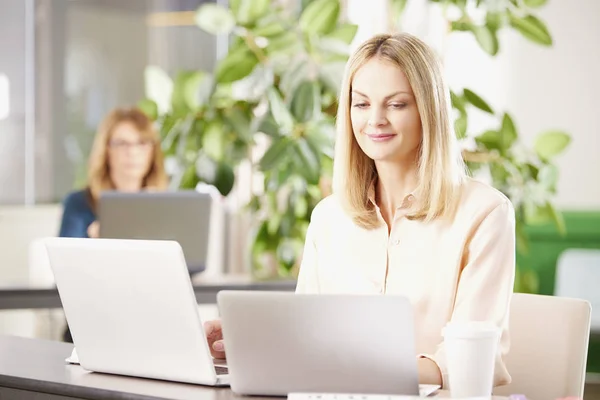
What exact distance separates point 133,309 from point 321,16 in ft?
7.25

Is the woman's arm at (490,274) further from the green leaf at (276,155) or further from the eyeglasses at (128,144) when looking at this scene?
the eyeglasses at (128,144)

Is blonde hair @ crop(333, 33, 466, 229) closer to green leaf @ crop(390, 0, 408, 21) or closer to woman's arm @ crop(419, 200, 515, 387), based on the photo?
woman's arm @ crop(419, 200, 515, 387)

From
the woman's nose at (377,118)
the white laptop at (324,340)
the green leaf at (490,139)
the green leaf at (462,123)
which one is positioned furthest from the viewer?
the green leaf at (490,139)

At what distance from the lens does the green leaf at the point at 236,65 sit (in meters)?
3.83

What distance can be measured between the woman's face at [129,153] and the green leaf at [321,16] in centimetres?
104

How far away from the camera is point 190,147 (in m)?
4.02

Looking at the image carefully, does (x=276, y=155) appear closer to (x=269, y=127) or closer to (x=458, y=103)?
(x=269, y=127)

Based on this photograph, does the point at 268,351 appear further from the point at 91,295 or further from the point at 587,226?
the point at 587,226

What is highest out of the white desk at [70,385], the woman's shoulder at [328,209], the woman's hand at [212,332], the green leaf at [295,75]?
the green leaf at [295,75]

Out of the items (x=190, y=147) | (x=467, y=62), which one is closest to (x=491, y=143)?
(x=190, y=147)

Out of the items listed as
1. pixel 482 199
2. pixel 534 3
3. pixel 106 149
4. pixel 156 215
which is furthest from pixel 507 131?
pixel 482 199

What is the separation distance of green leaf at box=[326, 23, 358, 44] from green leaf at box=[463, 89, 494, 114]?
0.43 meters

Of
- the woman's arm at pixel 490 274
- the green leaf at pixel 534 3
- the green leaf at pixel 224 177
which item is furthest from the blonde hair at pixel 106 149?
the woman's arm at pixel 490 274

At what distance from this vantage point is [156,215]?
3803mm
